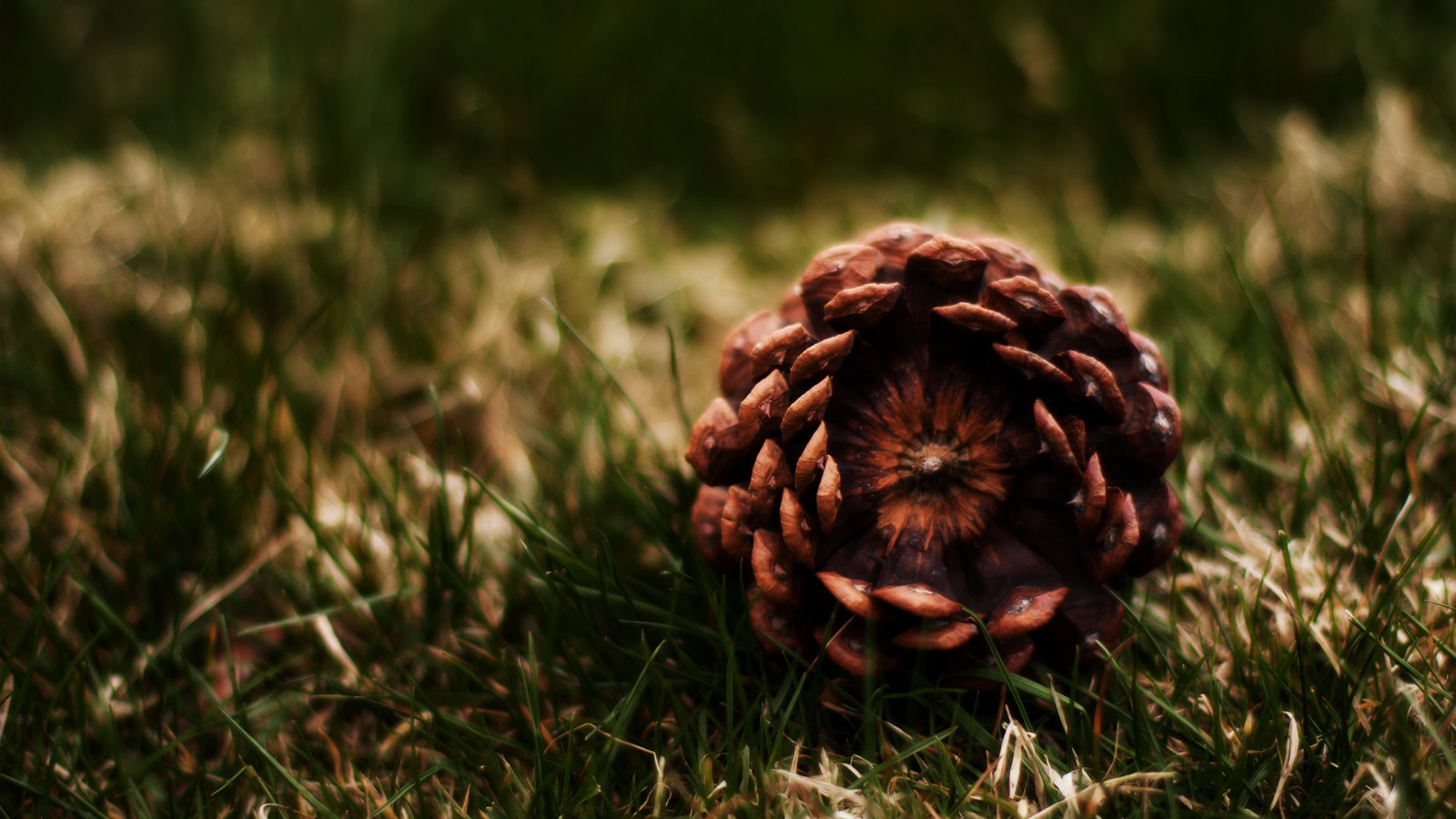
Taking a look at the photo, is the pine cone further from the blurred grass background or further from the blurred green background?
the blurred green background

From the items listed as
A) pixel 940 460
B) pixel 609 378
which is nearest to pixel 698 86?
pixel 609 378

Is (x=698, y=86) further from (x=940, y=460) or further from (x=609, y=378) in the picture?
(x=940, y=460)

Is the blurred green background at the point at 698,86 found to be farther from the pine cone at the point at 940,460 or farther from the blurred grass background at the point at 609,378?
the pine cone at the point at 940,460

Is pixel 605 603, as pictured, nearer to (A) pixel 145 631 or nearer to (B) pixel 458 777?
(B) pixel 458 777

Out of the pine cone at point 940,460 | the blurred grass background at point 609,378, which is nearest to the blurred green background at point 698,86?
the blurred grass background at point 609,378

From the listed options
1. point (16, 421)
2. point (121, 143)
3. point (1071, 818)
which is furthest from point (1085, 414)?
point (121, 143)

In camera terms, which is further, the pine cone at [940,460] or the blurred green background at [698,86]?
the blurred green background at [698,86]
